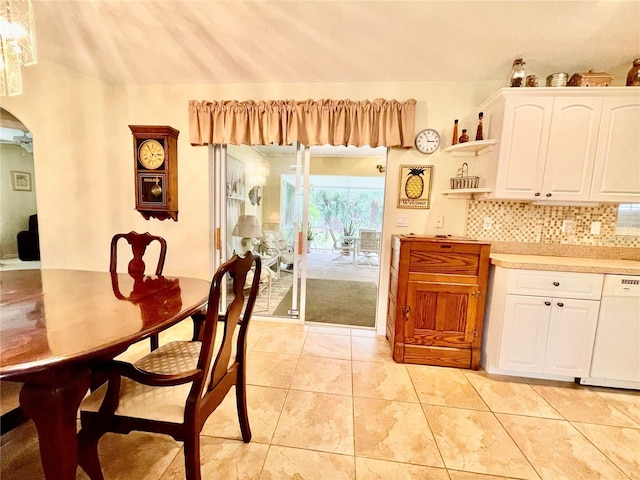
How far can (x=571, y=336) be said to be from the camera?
1.92m

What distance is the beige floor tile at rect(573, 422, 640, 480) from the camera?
134cm

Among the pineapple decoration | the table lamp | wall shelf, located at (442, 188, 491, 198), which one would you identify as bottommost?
the table lamp

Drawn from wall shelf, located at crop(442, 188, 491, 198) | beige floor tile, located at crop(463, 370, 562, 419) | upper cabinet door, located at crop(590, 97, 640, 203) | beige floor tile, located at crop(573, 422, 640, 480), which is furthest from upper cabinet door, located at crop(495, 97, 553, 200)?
beige floor tile, located at crop(573, 422, 640, 480)

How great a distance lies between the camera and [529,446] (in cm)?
144

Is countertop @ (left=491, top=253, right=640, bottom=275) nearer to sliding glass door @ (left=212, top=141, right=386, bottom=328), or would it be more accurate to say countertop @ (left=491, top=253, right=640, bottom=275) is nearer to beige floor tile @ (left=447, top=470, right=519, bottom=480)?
beige floor tile @ (left=447, top=470, right=519, bottom=480)

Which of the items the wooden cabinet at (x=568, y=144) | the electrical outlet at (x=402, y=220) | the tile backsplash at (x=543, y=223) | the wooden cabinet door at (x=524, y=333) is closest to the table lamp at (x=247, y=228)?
the electrical outlet at (x=402, y=220)

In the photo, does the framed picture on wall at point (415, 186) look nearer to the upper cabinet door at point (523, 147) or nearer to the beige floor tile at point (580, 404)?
the upper cabinet door at point (523, 147)

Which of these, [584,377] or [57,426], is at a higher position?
[57,426]

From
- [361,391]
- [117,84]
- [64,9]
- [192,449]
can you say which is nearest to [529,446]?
[361,391]

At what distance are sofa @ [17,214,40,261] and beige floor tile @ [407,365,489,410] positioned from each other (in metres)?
5.41

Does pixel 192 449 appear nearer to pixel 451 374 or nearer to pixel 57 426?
pixel 57 426

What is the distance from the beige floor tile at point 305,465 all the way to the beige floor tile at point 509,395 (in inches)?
42.4

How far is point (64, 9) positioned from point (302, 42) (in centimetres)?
A: 156

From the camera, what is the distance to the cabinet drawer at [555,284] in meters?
1.87
